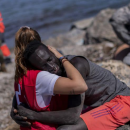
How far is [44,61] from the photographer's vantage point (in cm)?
229

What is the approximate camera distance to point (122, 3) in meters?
16.5

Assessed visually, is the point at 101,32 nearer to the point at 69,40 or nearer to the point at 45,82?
the point at 69,40

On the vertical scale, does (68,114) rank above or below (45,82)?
below

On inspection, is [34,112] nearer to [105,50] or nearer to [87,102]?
[87,102]

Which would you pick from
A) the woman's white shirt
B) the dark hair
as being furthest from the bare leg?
the dark hair

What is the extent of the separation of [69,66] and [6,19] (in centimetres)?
1471

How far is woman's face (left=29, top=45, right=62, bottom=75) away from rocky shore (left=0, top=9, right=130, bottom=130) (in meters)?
1.00

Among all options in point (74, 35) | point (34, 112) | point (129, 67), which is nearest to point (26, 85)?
point (34, 112)

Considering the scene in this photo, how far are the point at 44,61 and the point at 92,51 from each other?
4.21 m

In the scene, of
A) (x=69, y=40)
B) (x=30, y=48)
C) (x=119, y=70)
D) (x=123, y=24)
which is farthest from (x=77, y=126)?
(x=69, y=40)

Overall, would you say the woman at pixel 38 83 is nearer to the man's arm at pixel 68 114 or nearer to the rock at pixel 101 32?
the man's arm at pixel 68 114

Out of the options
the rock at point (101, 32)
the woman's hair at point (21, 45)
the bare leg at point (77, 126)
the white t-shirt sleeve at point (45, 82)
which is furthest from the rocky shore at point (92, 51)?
the woman's hair at point (21, 45)

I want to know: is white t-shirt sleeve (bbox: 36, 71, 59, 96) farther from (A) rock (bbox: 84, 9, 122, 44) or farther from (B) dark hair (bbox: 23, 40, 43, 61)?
(A) rock (bbox: 84, 9, 122, 44)

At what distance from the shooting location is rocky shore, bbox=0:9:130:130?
12.5 feet
